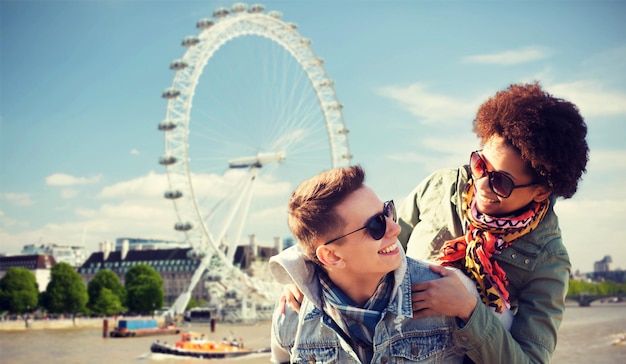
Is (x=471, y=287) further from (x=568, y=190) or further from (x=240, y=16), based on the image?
(x=240, y=16)

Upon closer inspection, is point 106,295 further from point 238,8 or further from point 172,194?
point 238,8

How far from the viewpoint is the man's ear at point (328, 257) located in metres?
1.75

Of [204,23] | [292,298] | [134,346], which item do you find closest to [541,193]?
[292,298]

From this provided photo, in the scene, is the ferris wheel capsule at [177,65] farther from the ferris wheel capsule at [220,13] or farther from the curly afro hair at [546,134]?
the curly afro hair at [546,134]

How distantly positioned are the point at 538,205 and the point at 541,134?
0.19 m

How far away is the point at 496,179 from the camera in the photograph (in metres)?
1.89

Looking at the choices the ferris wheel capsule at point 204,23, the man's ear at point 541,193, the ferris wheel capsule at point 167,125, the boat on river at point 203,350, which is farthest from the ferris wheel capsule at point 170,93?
the man's ear at point 541,193

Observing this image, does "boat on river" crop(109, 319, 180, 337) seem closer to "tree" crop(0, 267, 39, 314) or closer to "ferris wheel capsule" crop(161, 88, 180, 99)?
"tree" crop(0, 267, 39, 314)

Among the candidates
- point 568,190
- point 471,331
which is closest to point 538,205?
point 568,190

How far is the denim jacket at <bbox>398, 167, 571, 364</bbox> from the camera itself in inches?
68.0

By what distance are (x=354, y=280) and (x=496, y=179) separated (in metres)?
0.43

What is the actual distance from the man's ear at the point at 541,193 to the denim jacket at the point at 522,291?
0.24 feet

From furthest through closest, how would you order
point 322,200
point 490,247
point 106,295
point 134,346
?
point 106,295, point 134,346, point 490,247, point 322,200

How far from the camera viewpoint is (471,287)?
6.13ft
